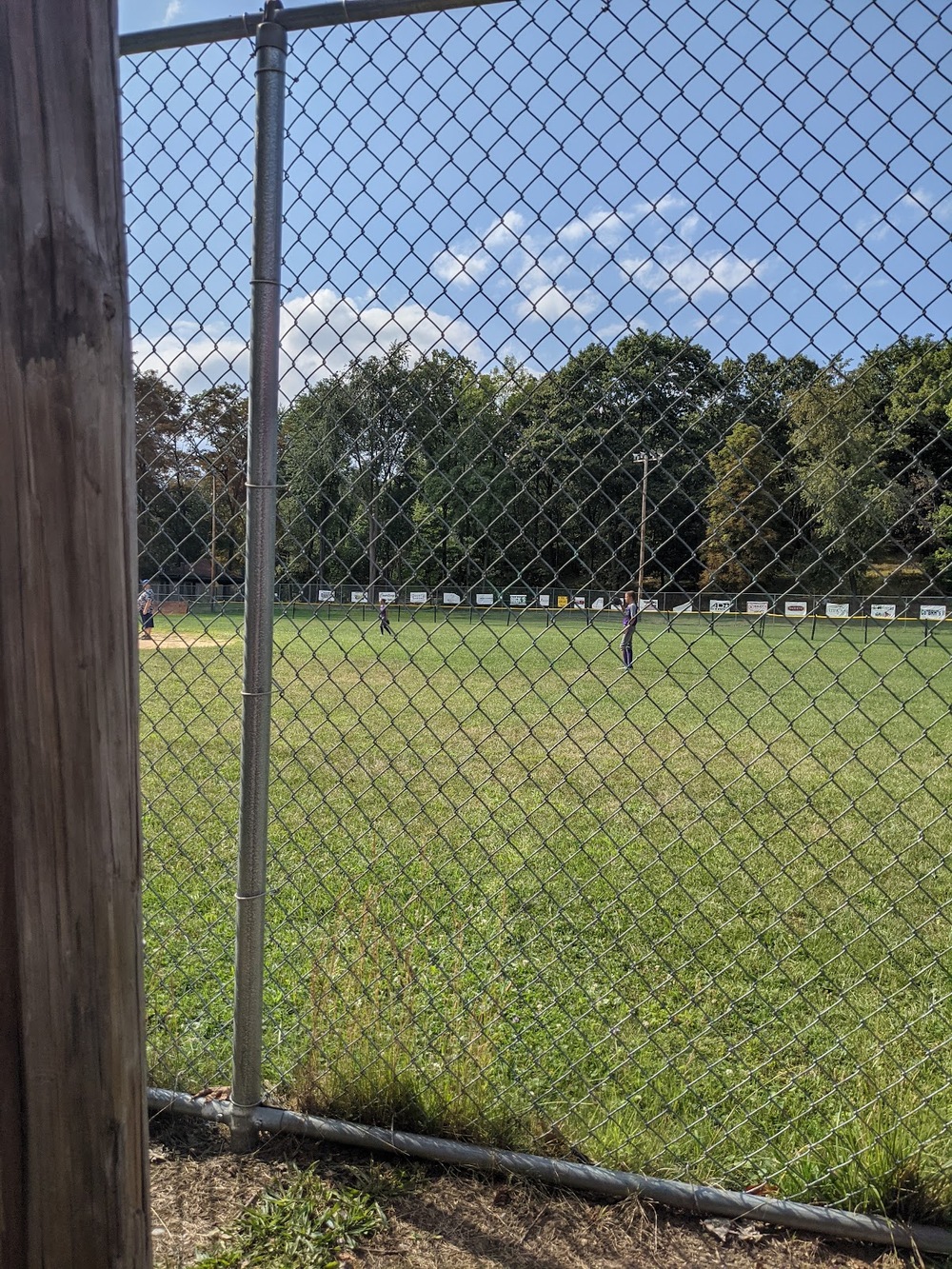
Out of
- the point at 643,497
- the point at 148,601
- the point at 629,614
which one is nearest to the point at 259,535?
the point at 643,497

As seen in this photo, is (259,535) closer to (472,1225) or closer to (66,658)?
(66,658)

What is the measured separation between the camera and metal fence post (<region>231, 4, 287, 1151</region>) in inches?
71.0

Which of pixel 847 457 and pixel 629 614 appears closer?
pixel 847 457

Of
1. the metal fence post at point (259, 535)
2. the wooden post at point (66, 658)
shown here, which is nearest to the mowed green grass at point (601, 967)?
the metal fence post at point (259, 535)

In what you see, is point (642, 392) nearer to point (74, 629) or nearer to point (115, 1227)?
point (74, 629)

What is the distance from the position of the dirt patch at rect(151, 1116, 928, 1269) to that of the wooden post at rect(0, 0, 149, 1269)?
0.94m

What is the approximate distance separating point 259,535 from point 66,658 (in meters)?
0.94

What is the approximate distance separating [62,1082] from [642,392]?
1616 mm

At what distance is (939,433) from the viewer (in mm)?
1710

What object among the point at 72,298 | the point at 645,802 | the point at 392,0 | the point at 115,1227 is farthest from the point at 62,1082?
the point at 645,802

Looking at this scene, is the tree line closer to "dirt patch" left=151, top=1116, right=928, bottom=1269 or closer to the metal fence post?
the metal fence post

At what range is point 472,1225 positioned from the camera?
1.81m

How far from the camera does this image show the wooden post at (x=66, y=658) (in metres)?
0.89

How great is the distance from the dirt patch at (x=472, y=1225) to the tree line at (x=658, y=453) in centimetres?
143
